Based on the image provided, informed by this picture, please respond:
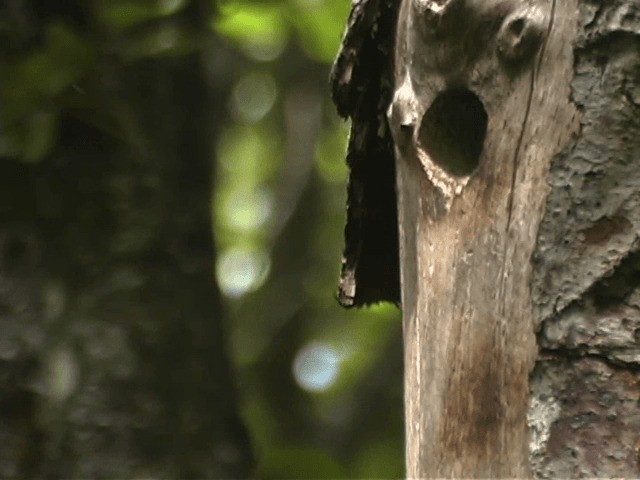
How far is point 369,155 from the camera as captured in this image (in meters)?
1.65

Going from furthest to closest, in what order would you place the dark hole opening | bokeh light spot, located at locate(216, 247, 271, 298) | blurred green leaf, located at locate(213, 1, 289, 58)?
bokeh light spot, located at locate(216, 247, 271, 298) → blurred green leaf, located at locate(213, 1, 289, 58) → the dark hole opening

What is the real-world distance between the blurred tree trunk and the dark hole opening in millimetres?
1311

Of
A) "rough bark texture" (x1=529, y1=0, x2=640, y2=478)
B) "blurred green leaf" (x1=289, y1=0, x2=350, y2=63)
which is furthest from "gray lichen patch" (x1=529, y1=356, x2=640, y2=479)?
"blurred green leaf" (x1=289, y1=0, x2=350, y2=63)

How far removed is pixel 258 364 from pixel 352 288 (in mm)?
2903

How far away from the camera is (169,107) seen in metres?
3.14

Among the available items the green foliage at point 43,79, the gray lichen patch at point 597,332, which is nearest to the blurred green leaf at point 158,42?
the green foliage at point 43,79

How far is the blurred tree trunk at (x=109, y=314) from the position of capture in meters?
2.74

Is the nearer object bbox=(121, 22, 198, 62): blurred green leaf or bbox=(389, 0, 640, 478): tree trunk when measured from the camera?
bbox=(389, 0, 640, 478): tree trunk

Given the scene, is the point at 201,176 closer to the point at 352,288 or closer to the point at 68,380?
the point at 68,380

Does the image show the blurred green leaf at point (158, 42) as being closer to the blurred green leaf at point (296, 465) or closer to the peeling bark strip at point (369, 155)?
the blurred green leaf at point (296, 465)

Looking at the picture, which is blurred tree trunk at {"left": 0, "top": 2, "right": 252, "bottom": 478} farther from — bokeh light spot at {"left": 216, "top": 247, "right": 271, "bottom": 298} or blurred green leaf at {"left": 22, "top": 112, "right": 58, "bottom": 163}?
bokeh light spot at {"left": 216, "top": 247, "right": 271, "bottom": 298}

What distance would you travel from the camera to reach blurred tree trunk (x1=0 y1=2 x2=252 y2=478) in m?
2.74

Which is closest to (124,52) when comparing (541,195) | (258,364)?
(541,195)

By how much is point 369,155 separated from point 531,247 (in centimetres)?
36
